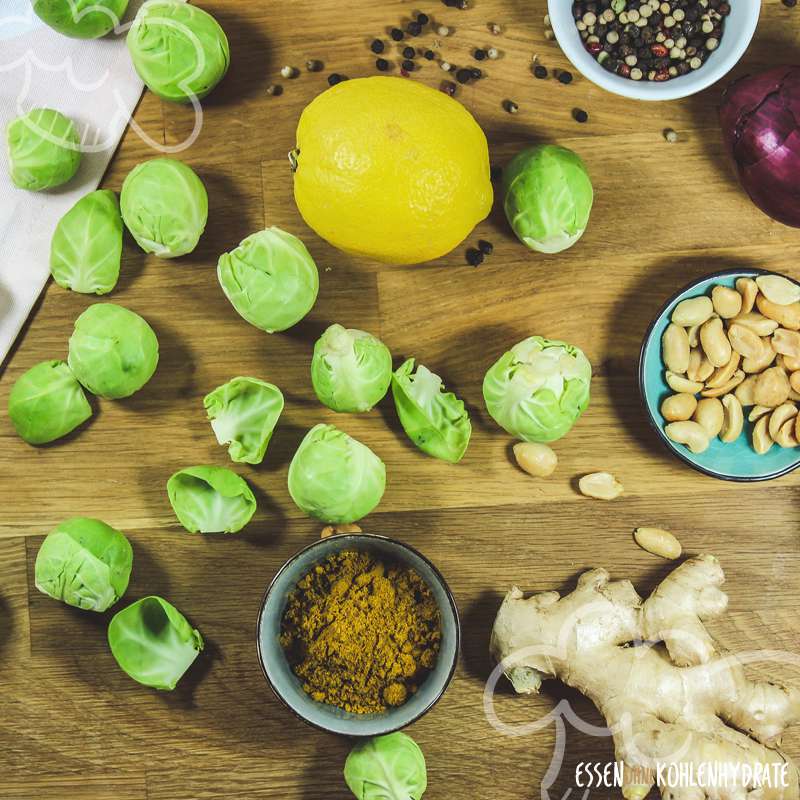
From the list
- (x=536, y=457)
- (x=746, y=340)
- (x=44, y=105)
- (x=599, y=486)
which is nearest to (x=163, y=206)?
(x=44, y=105)

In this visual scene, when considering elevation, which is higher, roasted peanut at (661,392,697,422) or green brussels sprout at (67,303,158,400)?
green brussels sprout at (67,303,158,400)

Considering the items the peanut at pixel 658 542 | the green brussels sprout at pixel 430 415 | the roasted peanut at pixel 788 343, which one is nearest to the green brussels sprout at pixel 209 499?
the green brussels sprout at pixel 430 415

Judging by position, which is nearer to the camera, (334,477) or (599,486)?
(334,477)

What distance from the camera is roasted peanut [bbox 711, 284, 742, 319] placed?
1.23m

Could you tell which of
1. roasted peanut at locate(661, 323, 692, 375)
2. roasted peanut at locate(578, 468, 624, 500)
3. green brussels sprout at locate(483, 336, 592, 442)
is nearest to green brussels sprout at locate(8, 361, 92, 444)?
green brussels sprout at locate(483, 336, 592, 442)

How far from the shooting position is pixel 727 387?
1252 mm

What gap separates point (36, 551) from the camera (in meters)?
1.29

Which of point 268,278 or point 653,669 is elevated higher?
point 268,278

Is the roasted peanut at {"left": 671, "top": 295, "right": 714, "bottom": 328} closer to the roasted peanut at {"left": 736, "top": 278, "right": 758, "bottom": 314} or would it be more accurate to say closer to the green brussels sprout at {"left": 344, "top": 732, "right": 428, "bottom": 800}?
the roasted peanut at {"left": 736, "top": 278, "right": 758, "bottom": 314}

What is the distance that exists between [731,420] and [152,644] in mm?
865

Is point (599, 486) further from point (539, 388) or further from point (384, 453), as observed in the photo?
point (384, 453)

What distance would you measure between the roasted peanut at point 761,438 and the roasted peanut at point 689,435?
0.08 m

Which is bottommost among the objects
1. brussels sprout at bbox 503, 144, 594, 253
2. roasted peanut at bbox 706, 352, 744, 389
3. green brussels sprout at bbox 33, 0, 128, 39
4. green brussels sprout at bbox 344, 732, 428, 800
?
green brussels sprout at bbox 344, 732, 428, 800

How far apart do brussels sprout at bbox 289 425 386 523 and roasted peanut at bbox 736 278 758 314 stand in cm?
56
